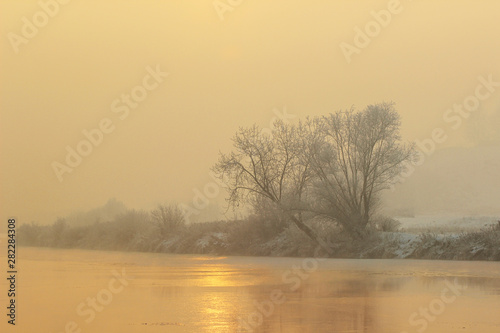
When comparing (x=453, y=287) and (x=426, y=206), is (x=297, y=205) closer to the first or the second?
(x=453, y=287)

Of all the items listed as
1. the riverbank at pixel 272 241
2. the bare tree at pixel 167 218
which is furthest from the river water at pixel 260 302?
the bare tree at pixel 167 218

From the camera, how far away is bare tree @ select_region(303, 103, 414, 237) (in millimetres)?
36844

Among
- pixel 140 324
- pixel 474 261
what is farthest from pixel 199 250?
pixel 140 324

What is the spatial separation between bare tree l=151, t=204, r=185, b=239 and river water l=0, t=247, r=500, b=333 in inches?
1079

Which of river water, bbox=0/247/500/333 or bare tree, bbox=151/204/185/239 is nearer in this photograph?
river water, bbox=0/247/500/333

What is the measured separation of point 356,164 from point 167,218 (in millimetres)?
19154

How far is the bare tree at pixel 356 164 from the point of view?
121ft

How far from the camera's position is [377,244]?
116 feet

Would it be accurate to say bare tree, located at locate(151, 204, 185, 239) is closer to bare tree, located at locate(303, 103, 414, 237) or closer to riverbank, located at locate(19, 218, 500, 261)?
riverbank, located at locate(19, 218, 500, 261)

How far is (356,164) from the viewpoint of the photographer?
37688 mm

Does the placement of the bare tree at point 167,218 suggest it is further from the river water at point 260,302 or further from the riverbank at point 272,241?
the river water at point 260,302

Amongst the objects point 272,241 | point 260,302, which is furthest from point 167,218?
point 260,302

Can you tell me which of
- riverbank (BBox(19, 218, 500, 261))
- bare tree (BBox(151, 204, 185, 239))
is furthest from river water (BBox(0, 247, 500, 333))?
bare tree (BBox(151, 204, 185, 239))

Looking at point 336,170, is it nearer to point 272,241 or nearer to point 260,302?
point 272,241
